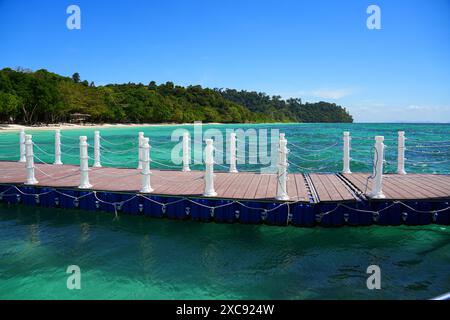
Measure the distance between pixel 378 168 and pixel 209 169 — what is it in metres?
4.23


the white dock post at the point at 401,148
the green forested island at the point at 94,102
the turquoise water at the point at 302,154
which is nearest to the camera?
the white dock post at the point at 401,148

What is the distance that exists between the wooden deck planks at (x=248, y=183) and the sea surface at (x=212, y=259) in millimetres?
911

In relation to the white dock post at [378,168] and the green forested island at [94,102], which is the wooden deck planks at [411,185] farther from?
the green forested island at [94,102]

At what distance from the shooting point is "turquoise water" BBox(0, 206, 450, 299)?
6.82m

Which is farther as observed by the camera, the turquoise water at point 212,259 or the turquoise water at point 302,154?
the turquoise water at point 302,154

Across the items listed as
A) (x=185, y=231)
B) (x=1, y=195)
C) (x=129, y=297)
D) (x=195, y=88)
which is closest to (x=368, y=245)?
(x=185, y=231)

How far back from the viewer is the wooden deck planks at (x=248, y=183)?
10.00m

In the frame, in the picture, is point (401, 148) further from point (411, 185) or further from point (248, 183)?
point (248, 183)

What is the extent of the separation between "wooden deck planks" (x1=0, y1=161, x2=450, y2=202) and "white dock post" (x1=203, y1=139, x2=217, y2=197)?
0.97 feet

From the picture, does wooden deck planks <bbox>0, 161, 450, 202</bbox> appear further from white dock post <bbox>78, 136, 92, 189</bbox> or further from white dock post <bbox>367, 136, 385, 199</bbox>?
white dock post <bbox>367, 136, 385, 199</bbox>

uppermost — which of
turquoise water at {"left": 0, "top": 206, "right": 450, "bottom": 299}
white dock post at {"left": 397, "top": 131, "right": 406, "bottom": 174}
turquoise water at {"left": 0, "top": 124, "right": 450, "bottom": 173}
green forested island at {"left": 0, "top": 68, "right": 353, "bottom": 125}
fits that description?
green forested island at {"left": 0, "top": 68, "right": 353, "bottom": 125}

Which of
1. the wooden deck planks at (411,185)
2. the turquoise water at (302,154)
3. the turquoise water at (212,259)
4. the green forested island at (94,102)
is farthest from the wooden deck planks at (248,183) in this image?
the green forested island at (94,102)

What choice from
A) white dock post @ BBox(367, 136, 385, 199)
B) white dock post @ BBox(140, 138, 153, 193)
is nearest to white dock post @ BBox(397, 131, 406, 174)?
white dock post @ BBox(367, 136, 385, 199)
